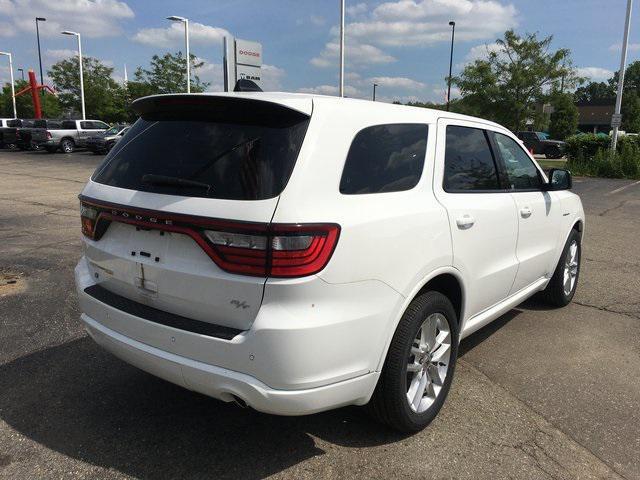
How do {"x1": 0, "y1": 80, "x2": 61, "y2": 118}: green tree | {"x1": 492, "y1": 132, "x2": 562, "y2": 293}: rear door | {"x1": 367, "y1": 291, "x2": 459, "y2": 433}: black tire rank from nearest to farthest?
{"x1": 367, "y1": 291, "x2": 459, "y2": 433}: black tire, {"x1": 492, "y1": 132, "x2": 562, "y2": 293}: rear door, {"x1": 0, "y1": 80, "x2": 61, "y2": 118}: green tree

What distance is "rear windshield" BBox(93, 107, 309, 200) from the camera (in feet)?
7.66

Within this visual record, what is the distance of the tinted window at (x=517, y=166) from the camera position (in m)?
3.96

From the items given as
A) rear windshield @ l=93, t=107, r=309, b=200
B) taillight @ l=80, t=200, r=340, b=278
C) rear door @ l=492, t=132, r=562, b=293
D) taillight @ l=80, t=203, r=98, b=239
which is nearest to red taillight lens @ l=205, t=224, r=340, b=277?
taillight @ l=80, t=200, r=340, b=278

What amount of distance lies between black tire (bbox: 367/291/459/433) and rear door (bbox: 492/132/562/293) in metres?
1.34

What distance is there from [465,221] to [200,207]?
1.60 metres

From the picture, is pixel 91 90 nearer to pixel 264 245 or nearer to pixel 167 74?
pixel 167 74

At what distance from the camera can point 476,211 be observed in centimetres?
328

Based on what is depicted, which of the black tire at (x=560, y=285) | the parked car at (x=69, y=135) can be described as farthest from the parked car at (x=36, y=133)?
the black tire at (x=560, y=285)

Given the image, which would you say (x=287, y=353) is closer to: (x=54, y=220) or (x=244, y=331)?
(x=244, y=331)

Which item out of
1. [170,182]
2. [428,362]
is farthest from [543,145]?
[170,182]

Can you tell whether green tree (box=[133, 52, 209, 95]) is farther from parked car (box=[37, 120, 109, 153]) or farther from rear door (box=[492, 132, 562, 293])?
rear door (box=[492, 132, 562, 293])

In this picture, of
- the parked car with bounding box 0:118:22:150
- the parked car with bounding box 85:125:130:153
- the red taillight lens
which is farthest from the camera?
the parked car with bounding box 0:118:22:150

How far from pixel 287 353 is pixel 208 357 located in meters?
0.39

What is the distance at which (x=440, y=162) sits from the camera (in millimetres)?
3107
